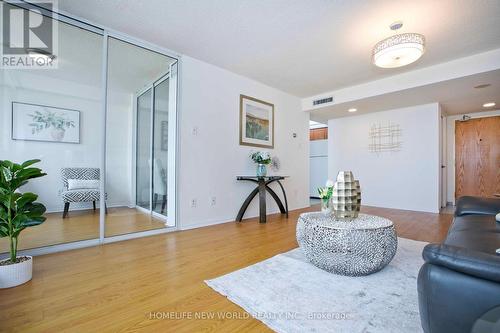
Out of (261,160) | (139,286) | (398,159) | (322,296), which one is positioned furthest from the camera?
(398,159)

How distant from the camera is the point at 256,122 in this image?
13.9 feet

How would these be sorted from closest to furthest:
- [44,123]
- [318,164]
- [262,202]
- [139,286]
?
[139,286], [44,123], [262,202], [318,164]

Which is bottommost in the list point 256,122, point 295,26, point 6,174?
point 6,174

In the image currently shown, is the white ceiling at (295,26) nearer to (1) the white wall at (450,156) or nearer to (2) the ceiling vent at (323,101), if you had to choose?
(2) the ceiling vent at (323,101)

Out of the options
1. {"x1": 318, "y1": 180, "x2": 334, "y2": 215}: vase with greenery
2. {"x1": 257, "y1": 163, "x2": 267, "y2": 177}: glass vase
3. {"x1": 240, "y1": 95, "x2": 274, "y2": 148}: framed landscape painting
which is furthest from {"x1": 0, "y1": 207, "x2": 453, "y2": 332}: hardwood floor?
{"x1": 240, "y1": 95, "x2": 274, "y2": 148}: framed landscape painting

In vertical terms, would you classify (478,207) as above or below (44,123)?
below

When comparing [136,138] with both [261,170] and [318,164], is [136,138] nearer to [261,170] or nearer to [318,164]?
[261,170]

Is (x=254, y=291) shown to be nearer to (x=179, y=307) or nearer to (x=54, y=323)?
(x=179, y=307)

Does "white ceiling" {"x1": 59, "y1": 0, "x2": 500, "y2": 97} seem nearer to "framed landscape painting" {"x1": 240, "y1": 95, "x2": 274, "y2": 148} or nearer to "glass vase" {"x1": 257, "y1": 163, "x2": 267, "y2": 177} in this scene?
"framed landscape painting" {"x1": 240, "y1": 95, "x2": 274, "y2": 148}

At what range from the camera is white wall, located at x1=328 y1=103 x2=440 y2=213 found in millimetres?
4711

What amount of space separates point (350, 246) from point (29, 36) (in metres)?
3.79

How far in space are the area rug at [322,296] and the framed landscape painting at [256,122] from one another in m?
2.49

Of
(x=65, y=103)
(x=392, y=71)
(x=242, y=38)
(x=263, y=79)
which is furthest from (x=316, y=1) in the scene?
(x=65, y=103)

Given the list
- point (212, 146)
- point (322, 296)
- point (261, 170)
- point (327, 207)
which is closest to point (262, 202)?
point (261, 170)
